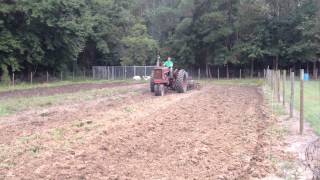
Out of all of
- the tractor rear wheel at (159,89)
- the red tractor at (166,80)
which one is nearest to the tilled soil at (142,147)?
the tractor rear wheel at (159,89)

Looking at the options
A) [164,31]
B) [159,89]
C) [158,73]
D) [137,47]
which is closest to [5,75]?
[158,73]

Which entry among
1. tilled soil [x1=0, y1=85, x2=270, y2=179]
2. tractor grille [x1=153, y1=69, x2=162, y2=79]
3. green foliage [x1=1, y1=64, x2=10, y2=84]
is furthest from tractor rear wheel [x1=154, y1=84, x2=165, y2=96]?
green foliage [x1=1, y1=64, x2=10, y2=84]

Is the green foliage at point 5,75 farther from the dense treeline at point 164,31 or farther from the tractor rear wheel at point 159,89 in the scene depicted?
the tractor rear wheel at point 159,89

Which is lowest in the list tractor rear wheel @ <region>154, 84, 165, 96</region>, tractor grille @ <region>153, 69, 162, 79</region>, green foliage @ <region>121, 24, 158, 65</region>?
tractor rear wheel @ <region>154, 84, 165, 96</region>

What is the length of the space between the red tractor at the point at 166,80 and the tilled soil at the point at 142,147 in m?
6.89

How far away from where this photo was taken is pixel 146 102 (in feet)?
62.4

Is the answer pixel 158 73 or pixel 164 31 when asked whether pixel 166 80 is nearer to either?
pixel 158 73

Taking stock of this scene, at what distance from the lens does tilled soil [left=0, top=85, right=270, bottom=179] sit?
7.68 m

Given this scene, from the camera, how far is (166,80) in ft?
73.6

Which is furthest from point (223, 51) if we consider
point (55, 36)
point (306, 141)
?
point (306, 141)

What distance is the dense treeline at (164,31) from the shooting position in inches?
1537

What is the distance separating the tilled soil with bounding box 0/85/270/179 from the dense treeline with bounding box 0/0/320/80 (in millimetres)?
25622

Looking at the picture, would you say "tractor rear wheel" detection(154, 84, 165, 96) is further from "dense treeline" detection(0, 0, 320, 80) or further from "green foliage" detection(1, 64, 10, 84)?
"dense treeline" detection(0, 0, 320, 80)

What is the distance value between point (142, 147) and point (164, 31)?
52.4 meters
